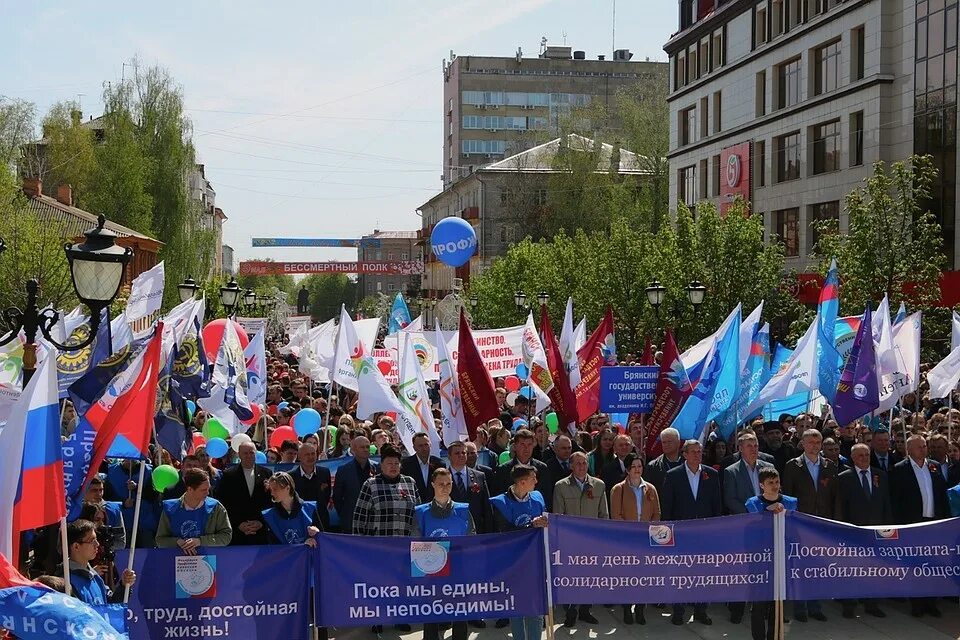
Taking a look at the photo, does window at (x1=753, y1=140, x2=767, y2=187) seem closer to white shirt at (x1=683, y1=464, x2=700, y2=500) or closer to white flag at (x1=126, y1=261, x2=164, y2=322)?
white flag at (x1=126, y1=261, x2=164, y2=322)

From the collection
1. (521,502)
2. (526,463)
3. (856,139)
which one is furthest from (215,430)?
(856,139)

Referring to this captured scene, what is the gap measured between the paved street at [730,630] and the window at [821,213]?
31.9 meters

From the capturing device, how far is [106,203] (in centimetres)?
5997

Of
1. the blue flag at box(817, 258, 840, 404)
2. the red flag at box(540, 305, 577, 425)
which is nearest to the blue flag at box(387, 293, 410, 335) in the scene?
the red flag at box(540, 305, 577, 425)

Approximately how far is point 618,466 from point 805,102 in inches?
1349

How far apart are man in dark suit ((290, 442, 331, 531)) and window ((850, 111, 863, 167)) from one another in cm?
3271

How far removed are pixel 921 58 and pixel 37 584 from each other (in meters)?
35.8

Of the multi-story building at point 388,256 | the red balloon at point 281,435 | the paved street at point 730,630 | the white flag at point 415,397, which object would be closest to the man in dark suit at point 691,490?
the paved street at point 730,630

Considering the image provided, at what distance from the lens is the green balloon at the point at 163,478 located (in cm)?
1064

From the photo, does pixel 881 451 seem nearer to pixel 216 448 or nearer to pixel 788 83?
pixel 216 448

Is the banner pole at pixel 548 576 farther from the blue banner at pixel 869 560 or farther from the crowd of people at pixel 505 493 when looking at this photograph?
the blue banner at pixel 869 560

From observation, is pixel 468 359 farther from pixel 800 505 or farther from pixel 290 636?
pixel 290 636

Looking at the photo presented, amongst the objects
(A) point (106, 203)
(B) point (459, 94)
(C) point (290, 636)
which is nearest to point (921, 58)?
(C) point (290, 636)

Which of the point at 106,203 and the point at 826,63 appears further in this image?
the point at 106,203
